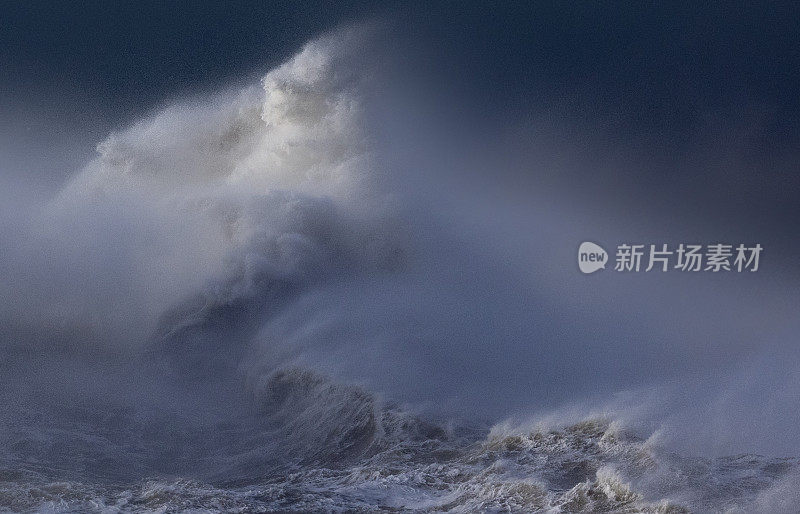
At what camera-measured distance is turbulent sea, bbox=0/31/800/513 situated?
1062 cm

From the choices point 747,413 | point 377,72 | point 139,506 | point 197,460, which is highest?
point 377,72

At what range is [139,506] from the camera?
1048 cm

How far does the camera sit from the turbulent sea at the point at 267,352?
418 inches

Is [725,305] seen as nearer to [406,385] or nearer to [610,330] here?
[610,330]

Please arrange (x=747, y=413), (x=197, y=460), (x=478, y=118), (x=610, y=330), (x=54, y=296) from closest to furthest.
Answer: (x=747, y=413) → (x=197, y=460) → (x=610, y=330) → (x=54, y=296) → (x=478, y=118)

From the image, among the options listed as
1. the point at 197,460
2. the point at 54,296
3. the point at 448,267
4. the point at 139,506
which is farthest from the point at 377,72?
the point at 139,506

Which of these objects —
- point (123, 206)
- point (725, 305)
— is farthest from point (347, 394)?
point (123, 206)

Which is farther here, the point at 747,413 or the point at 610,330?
the point at 610,330

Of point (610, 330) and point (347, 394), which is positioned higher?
point (610, 330)

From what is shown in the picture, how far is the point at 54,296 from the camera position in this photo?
2017cm

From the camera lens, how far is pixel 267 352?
55.5 ft

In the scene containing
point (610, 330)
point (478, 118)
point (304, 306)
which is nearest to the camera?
point (610, 330)

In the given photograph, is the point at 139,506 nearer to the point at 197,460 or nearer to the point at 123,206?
the point at 197,460

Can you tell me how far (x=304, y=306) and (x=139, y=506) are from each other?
8112 millimetres
